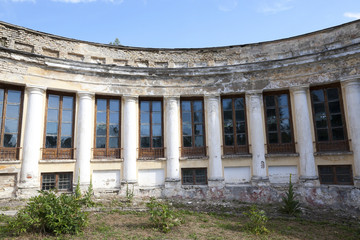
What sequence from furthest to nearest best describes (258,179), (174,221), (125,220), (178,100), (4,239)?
(178,100)
(258,179)
(125,220)
(174,221)
(4,239)

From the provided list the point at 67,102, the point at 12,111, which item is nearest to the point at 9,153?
the point at 12,111

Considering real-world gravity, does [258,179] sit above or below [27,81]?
below

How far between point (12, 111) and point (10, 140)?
1.29 m

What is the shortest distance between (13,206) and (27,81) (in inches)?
206

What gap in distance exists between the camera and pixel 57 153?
1217 centimetres

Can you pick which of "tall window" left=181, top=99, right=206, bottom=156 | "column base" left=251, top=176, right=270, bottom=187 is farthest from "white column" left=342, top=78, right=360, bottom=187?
"tall window" left=181, top=99, right=206, bottom=156

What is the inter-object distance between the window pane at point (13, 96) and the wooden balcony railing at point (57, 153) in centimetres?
249

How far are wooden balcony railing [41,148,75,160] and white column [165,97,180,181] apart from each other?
4578mm

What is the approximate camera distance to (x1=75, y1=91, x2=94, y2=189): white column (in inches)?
476

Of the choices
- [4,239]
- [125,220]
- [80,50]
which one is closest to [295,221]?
[125,220]

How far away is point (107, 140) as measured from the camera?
13086mm

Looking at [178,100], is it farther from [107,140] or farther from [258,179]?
[258,179]

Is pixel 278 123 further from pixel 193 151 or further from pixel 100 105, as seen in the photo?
pixel 100 105

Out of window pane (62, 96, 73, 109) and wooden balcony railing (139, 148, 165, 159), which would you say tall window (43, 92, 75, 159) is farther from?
wooden balcony railing (139, 148, 165, 159)
